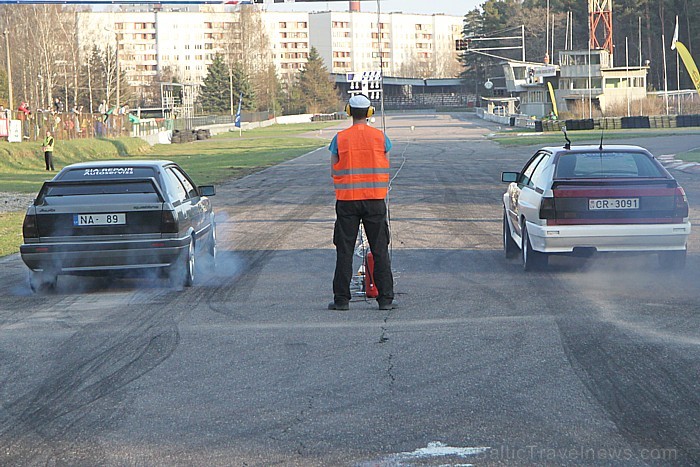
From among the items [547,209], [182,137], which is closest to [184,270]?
[547,209]

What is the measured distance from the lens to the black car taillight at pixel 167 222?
33.3 ft

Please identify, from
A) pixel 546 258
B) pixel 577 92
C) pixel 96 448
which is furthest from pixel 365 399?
pixel 577 92

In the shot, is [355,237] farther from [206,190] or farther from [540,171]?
[206,190]

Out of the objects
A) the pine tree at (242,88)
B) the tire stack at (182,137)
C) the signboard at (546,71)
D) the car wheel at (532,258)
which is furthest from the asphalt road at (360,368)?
the pine tree at (242,88)

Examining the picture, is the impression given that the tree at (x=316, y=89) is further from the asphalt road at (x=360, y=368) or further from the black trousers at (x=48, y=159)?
the asphalt road at (x=360, y=368)

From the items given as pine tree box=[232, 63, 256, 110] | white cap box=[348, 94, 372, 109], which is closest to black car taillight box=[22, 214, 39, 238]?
white cap box=[348, 94, 372, 109]

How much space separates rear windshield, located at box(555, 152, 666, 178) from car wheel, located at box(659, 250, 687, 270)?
892mm

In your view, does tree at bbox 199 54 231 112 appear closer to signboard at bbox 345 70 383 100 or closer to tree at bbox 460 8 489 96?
tree at bbox 460 8 489 96

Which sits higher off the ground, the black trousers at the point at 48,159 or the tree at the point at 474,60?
the tree at the point at 474,60

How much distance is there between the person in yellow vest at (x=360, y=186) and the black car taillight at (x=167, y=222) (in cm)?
234

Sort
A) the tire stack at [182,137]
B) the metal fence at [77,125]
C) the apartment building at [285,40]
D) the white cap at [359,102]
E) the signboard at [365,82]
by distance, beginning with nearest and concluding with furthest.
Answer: the white cap at [359,102] → the signboard at [365,82] → the metal fence at [77,125] → the tire stack at [182,137] → the apartment building at [285,40]

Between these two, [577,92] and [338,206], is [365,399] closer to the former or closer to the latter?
[338,206]

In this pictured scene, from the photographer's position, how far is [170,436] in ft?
17.0

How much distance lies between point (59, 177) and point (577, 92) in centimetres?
8404
